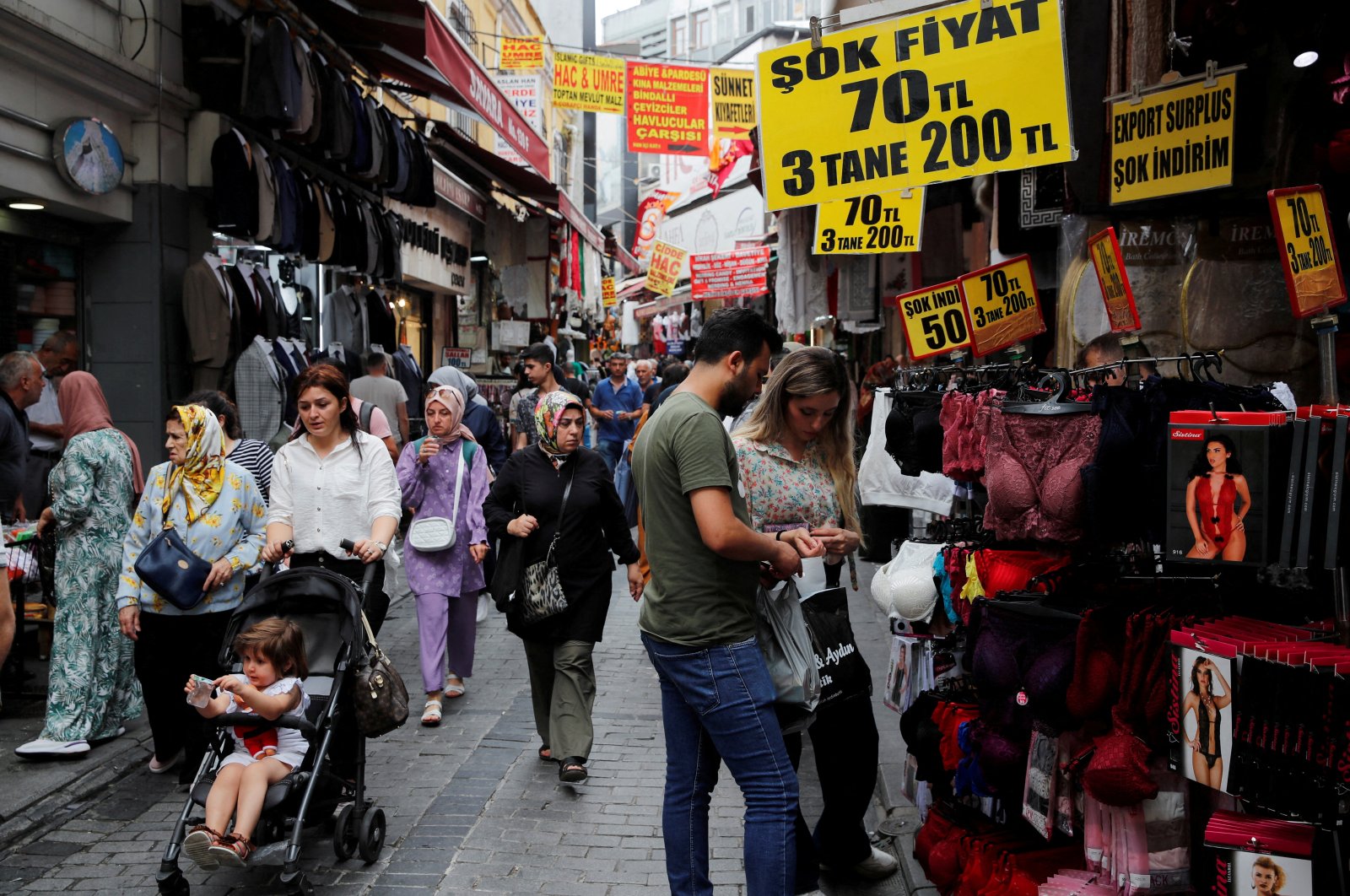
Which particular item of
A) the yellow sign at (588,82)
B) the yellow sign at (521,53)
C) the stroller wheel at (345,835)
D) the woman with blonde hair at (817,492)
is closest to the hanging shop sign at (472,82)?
the yellow sign at (588,82)

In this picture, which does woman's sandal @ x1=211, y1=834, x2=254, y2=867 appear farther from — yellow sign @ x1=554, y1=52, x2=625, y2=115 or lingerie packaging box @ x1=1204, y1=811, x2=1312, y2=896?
yellow sign @ x1=554, y1=52, x2=625, y2=115

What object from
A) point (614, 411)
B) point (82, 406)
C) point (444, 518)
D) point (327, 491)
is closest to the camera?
point (327, 491)

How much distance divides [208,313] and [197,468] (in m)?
4.18

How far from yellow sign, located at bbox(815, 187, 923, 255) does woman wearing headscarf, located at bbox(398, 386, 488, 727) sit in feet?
8.91

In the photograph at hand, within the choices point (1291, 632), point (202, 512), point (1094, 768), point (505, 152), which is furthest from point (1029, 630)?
point (505, 152)

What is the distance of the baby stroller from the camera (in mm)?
4328

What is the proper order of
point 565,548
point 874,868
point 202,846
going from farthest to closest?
point 565,548
point 874,868
point 202,846

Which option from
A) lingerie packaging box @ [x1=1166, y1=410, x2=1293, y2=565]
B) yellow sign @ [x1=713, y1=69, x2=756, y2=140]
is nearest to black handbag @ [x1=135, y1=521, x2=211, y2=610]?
lingerie packaging box @ [x1=1166, y1=410, x2=1293, y2=565]

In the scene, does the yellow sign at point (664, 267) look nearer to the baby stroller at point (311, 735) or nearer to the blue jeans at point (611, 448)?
the blue jeans at point (611, 448)

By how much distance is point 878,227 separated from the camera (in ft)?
25.3

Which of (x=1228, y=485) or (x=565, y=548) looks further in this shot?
(x=565, y=548)

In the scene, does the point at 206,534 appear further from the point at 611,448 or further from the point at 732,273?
the point at 732,273

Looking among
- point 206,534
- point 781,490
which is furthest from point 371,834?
point 781,490

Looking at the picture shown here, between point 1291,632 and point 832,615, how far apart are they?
5.16 ft
